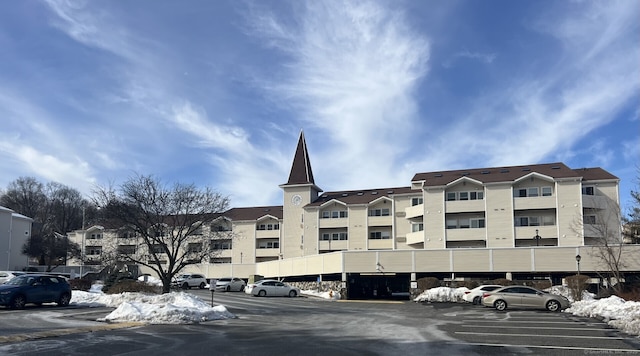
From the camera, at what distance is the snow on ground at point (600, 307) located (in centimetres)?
1794

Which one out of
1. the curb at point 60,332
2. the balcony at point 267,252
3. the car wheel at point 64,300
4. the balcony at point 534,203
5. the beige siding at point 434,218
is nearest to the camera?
the curb at point 60,332

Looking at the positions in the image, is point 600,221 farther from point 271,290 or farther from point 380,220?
point 271,290

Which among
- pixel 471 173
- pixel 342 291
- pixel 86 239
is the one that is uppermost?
pixel 471 173

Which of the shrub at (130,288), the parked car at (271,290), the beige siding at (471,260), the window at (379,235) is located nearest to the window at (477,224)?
the window at (379,235)

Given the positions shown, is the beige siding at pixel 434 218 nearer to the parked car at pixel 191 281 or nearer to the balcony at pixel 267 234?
the parked car at pixel 191 281

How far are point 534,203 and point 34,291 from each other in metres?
48.6

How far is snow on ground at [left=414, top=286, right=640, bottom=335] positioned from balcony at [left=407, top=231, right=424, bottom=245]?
19942 mm

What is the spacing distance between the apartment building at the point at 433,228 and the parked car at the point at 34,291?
878cm

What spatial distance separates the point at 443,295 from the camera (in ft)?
136

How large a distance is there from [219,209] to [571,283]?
22.5m

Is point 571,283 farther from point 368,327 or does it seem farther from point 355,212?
point 355,212

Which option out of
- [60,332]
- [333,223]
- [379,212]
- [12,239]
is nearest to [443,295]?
[379,212]

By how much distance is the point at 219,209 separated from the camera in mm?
34062

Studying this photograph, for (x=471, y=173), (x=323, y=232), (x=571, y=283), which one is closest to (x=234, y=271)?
(x=323, y=232)
